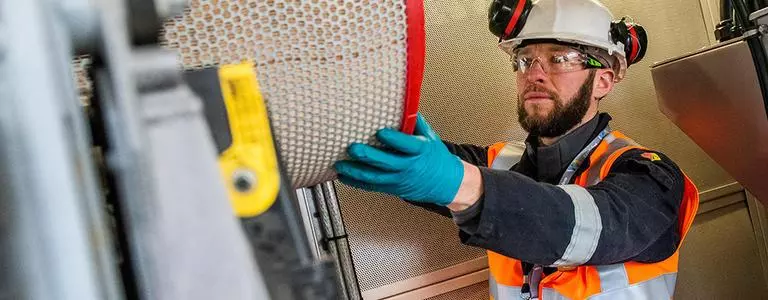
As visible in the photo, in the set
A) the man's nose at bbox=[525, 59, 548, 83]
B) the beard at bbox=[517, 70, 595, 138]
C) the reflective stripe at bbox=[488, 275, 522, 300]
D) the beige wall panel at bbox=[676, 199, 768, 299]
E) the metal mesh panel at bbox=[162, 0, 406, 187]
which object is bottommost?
the beige wall panel at bbox=[676, 199, 768, 299]

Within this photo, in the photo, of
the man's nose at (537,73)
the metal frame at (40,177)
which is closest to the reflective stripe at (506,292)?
the man's nose at (537,73)

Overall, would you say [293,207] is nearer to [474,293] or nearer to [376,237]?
[376,237]

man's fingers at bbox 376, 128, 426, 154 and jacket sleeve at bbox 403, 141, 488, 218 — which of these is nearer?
man's fingers at bbox 376, 128, 426, 154

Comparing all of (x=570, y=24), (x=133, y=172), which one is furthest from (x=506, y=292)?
(x=133, y=172)

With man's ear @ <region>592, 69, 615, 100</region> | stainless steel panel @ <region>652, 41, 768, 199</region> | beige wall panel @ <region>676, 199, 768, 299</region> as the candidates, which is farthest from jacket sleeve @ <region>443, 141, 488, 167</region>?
beige wall panel @ <region>676, 199, 768, 299</region>

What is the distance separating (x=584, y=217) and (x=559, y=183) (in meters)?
0.50

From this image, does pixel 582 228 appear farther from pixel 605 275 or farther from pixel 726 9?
pixel 726 9

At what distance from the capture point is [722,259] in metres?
2.44

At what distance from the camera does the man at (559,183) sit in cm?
99

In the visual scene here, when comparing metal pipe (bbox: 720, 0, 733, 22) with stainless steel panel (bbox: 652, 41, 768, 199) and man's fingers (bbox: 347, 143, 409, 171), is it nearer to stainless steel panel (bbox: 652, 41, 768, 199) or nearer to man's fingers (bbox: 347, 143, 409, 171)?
stainless steel panel (bbox: 652, 41, 768, 199)

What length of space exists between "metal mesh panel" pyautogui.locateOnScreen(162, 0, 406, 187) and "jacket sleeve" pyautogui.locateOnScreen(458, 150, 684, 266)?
550mm

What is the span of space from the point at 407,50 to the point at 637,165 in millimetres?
1067

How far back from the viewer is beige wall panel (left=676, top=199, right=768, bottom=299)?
7.76 feet

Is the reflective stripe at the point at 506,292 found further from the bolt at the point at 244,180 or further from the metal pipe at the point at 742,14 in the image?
the bolt at the point at 244,180
